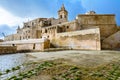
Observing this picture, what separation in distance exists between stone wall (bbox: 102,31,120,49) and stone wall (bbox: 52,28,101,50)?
11.2 feet

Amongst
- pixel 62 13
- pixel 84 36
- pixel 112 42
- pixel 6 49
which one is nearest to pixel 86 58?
pixel 84 36

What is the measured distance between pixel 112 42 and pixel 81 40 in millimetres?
5420

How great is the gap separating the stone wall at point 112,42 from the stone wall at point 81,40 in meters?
3.43

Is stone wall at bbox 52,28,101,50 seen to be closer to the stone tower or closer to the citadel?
the citadel

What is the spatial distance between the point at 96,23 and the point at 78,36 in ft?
22.9

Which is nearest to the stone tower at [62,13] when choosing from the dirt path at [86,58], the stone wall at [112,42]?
the stone wall at [112,42]

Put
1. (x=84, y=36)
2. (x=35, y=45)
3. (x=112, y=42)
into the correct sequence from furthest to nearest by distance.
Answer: (x=35, y=45) < (x=112, y=42) < (x=84, y=36)

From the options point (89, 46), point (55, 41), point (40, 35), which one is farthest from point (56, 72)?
point (40, 35)

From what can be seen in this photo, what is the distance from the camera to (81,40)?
26.5m

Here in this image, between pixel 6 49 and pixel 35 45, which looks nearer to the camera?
pixel 6 49

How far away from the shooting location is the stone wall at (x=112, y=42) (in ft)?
87.5

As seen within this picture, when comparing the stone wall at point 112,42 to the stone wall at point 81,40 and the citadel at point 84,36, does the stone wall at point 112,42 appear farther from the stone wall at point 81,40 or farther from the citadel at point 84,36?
the stone wall at point 81,40

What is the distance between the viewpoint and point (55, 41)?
107 ft

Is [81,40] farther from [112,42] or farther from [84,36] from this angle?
[112,42]
